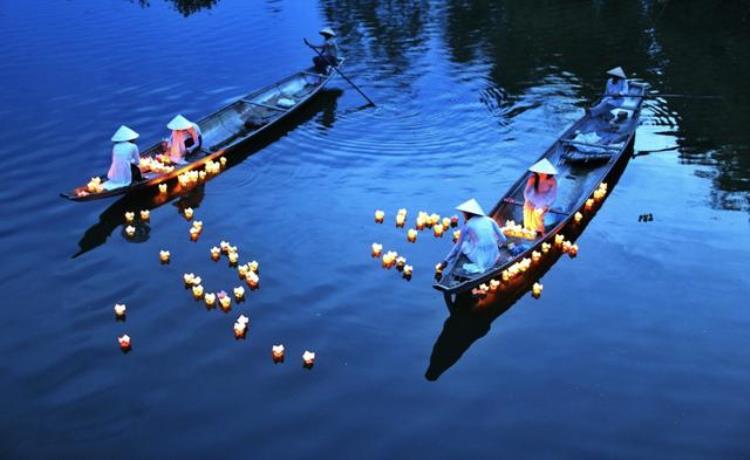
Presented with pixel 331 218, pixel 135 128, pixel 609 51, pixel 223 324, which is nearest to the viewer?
pixel 223 324

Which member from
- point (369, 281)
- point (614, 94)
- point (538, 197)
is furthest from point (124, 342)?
point (614, 94)

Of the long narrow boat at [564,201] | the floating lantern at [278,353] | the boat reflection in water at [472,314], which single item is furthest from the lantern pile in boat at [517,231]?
the floating lantern at [278,353]

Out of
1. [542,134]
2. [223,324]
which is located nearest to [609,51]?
[542,134]

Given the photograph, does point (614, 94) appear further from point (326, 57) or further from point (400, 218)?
point (326, 57)

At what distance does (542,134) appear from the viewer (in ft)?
51.5

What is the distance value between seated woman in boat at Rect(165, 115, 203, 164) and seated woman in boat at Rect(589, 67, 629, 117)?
8459 millimetres

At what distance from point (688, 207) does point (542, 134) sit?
398 cm

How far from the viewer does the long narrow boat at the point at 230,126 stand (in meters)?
12.6

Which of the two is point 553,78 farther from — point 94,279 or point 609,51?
point 94,279

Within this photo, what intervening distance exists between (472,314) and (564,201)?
11.7 ft

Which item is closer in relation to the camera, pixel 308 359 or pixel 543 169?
pixel 308 359

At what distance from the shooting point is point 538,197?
36.8ft

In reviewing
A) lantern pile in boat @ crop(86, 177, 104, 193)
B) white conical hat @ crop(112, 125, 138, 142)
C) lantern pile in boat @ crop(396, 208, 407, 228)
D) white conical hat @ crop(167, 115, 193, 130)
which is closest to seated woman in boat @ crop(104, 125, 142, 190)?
white conical hat @ crop(112, 125, 138, 142)

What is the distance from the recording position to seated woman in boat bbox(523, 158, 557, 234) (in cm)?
1116
